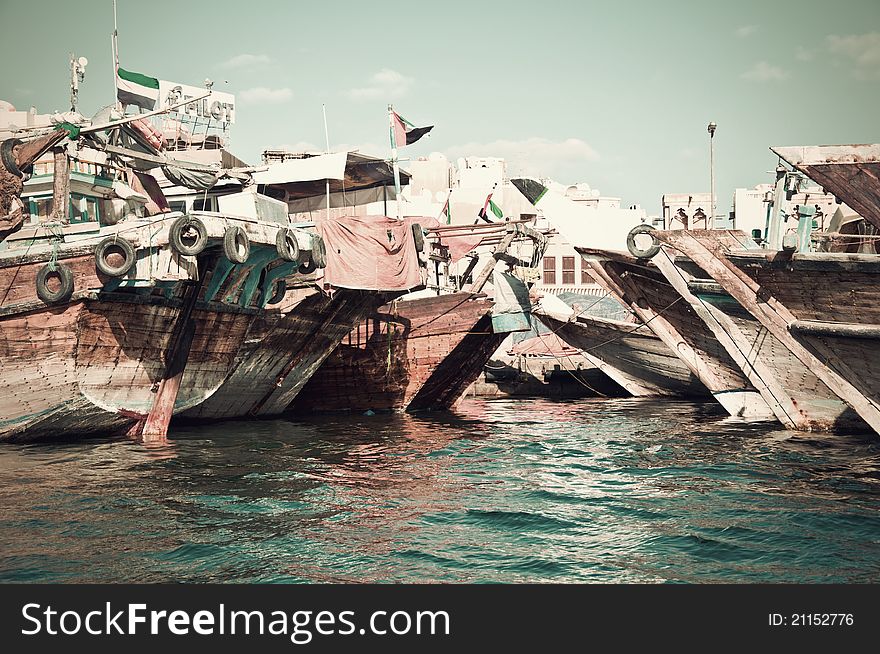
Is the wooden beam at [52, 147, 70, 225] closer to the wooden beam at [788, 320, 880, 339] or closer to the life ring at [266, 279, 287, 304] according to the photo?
the life ring at [266, 279, 287, 304]

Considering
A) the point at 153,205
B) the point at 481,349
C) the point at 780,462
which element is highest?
the point at 153,205

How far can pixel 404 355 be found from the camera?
18750 mm

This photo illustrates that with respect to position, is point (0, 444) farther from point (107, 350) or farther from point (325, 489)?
point (325, 489)

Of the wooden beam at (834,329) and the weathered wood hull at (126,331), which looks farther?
the weathered wood hull at (126,331)

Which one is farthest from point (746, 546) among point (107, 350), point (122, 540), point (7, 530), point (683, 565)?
point (107, 350)

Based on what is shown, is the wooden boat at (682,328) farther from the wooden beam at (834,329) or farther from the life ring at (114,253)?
the life ring at (114,253)

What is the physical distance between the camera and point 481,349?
19.4 m

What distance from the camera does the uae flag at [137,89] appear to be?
16.6 metres

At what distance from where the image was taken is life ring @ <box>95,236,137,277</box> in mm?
11906

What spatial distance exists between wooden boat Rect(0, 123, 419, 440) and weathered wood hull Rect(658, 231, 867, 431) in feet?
21.3

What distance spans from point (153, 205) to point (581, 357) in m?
13.8

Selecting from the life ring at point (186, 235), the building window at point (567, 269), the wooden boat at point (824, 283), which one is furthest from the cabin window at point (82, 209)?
the building window at point (567, 269)

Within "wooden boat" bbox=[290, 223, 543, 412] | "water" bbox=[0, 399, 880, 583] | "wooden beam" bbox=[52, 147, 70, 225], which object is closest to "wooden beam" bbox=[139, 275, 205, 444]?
"water" bbox=[0, 399, 880, 583]

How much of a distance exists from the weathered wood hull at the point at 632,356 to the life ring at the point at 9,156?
1316 centimetres
